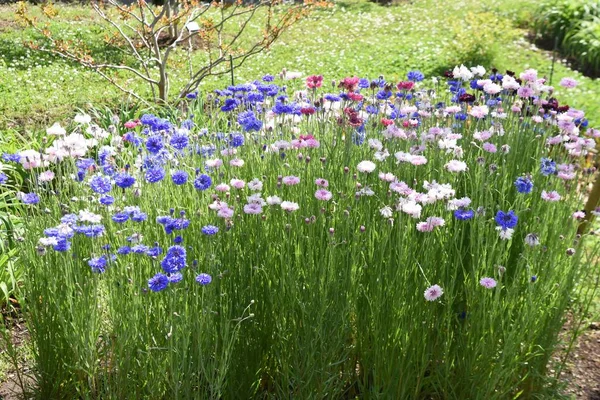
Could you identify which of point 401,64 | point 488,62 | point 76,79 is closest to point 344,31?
point 401,64

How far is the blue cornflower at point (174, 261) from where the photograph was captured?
7.40 ft

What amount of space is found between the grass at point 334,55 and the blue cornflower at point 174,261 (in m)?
4.49

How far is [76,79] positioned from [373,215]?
787 centimetres

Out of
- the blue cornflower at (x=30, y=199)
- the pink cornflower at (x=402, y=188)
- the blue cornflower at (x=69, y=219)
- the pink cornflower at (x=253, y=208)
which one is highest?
the pink cornflower at (x=402, y=188)

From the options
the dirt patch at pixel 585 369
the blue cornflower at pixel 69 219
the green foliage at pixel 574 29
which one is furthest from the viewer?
the green foliage at pixel 574 29

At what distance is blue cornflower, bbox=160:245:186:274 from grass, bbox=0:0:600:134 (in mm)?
4495

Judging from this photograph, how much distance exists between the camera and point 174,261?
2.28 m

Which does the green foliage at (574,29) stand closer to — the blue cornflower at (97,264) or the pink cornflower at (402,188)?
the pink cornflower at (402,188)

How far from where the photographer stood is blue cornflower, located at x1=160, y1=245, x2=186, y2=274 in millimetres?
2256

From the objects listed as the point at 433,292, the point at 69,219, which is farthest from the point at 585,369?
the point at 69,219

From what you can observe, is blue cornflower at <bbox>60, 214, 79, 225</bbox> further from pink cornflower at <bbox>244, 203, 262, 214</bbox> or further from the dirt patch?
the dirt patch

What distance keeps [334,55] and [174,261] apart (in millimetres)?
9695

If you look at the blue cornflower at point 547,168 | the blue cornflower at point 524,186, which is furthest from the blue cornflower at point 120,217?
the blue cornflower at point 547,168

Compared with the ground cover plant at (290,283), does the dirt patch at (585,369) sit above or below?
below
